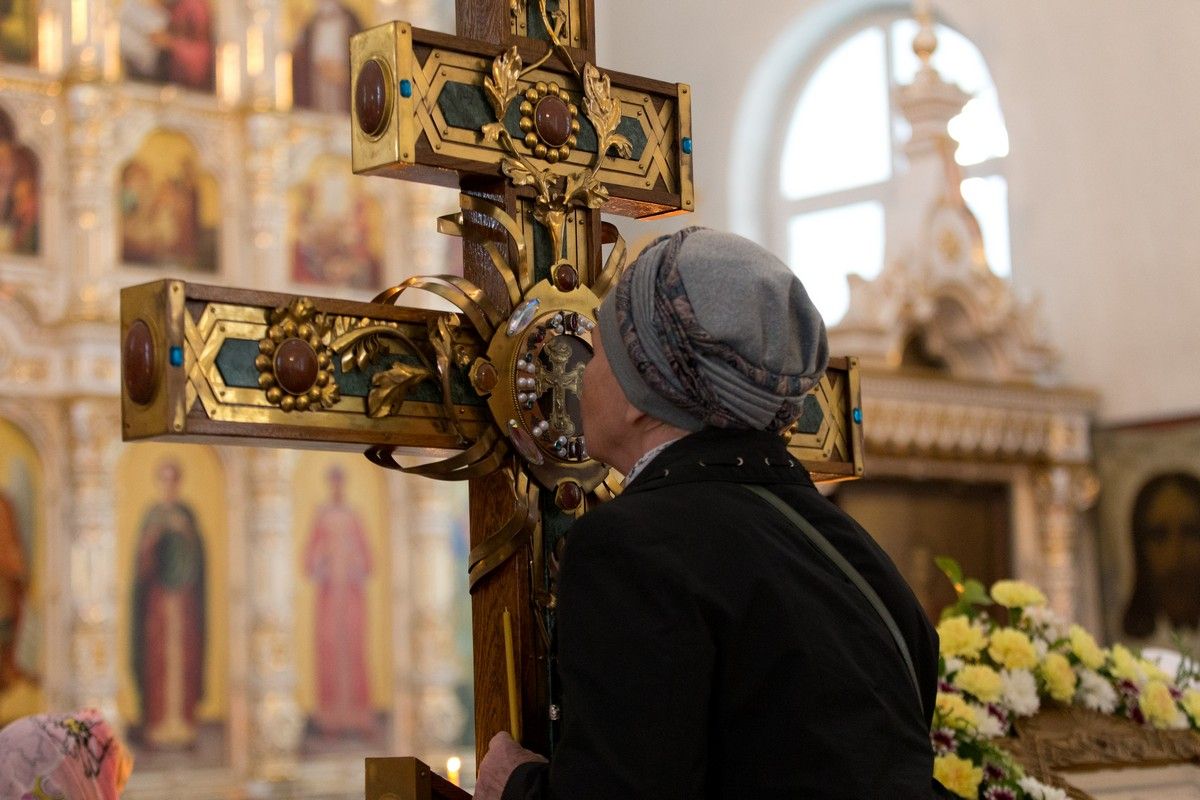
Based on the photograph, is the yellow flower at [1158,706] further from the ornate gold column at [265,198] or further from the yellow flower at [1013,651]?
the ornate gold column at [265,198]

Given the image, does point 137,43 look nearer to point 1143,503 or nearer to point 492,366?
point 1143,503

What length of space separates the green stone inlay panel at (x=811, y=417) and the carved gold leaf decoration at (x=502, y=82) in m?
0.68

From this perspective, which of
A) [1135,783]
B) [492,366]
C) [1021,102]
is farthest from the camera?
[1021,102]

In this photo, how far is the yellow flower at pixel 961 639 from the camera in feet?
10.3

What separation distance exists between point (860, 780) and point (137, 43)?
917 centimetres

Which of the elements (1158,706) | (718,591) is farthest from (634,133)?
(1158,706)

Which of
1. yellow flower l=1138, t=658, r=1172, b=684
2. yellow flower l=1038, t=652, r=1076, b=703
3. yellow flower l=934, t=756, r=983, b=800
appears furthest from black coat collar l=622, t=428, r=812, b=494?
yellow flower l=1138, t=658, r=1172, b=684

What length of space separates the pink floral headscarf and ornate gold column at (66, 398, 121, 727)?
6863mm

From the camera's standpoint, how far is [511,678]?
2.18m

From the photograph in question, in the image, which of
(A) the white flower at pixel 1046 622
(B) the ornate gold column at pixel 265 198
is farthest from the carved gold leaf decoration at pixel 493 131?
(B) the ornate gold column at pixel 265 198

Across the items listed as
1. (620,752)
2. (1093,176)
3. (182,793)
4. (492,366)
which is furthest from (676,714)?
(1093,176)

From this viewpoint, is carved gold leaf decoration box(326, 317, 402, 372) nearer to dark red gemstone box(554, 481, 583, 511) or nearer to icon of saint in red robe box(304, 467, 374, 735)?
dark red gemstone box(554, 481, 583, 511)

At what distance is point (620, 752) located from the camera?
167 centimetres

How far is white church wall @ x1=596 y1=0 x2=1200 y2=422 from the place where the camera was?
420 inches
